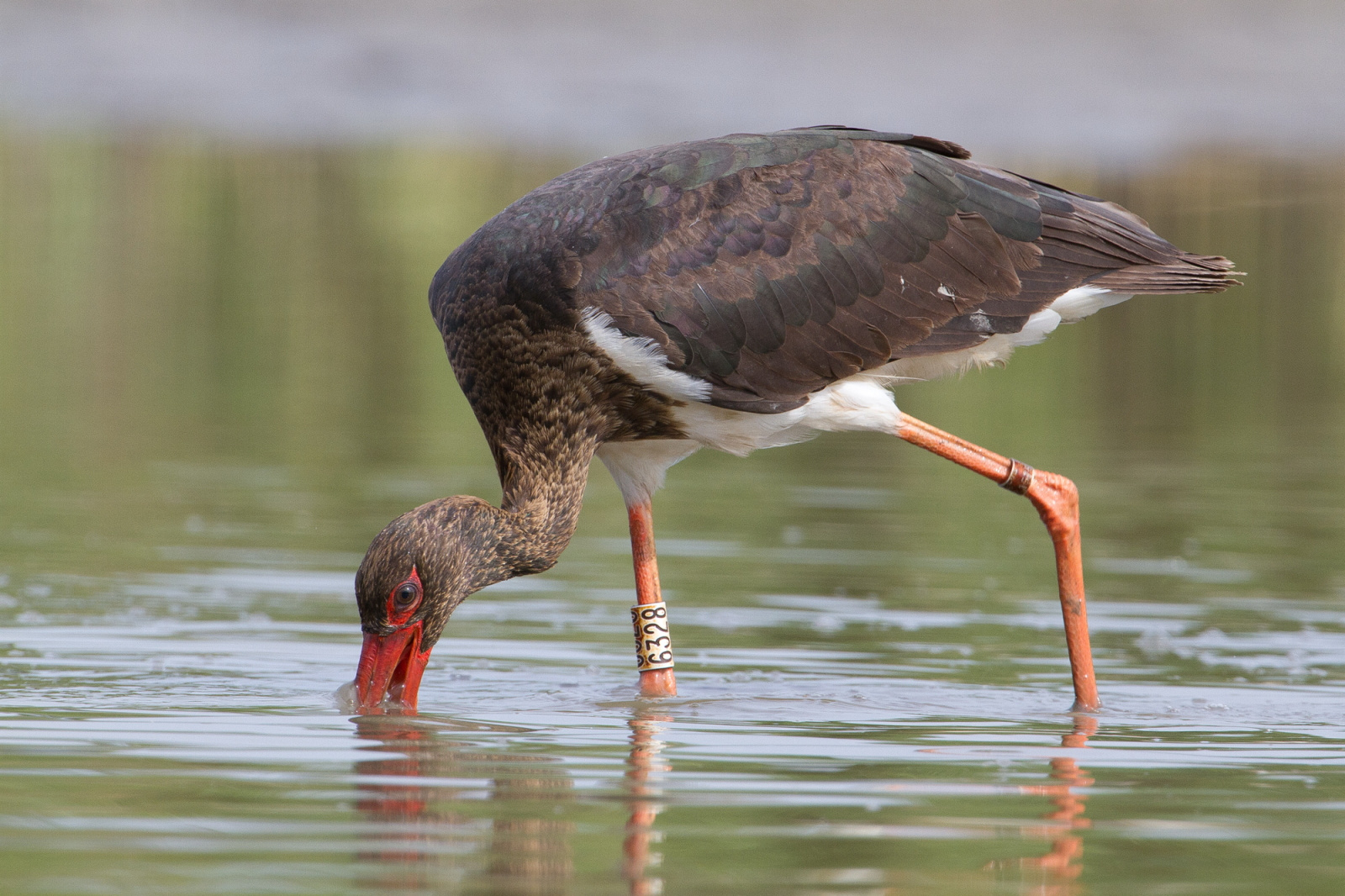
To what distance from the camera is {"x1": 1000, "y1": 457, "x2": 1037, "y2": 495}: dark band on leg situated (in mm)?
8438

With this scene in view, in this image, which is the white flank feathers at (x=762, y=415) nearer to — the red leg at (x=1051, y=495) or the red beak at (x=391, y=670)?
the red leg at (x=1051, y=495)

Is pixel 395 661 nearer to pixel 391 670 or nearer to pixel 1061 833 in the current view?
pixel 391 670

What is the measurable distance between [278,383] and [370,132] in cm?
1468

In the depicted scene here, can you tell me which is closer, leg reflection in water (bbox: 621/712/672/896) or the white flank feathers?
leg reflection in water (bbox: 621/712/672/896)

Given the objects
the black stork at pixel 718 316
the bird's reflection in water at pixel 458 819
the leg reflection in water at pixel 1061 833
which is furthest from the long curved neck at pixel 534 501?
the leg reflection in water at pixel 1061 833

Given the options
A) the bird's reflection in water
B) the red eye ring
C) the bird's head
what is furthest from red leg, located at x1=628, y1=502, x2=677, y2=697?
the bird's reflection in water

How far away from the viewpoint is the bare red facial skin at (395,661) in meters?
7.31

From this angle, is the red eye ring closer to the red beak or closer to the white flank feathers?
the red beak

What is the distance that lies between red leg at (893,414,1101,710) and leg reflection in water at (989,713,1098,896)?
132 cm

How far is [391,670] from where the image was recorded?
738 cm

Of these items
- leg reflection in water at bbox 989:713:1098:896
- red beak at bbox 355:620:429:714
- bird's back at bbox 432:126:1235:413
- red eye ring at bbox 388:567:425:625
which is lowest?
leg reflection in water at bbox 989:713:1098:896

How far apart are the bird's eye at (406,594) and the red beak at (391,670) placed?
0.07m

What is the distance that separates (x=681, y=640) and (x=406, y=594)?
1693 millimetres

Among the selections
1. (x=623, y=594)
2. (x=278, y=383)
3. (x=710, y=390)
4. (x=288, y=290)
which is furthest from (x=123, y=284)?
(x=710, y=390)
